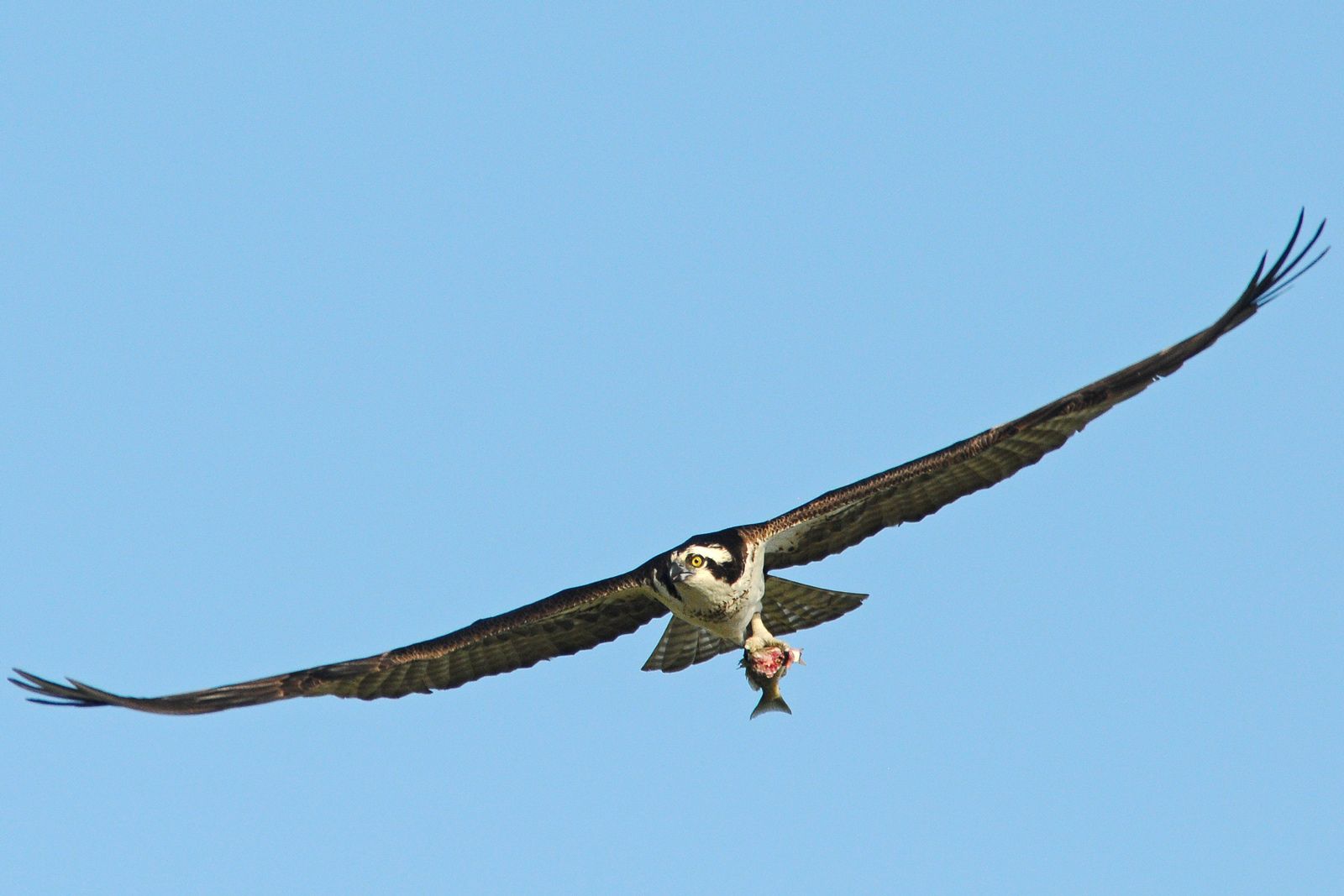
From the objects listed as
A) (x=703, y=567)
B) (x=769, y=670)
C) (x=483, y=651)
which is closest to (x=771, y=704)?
(x=769, y=670)

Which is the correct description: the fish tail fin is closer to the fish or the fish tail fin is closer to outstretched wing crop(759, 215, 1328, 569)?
the fish

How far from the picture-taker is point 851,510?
1750 centimetres

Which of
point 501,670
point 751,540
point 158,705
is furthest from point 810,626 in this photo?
point 158,705

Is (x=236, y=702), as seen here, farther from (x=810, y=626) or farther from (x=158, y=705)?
(x=810, y=626)

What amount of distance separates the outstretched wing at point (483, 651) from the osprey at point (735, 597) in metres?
0.01

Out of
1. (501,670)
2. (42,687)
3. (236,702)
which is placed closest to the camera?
(42,687)

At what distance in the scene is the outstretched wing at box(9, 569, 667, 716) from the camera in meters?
17.5

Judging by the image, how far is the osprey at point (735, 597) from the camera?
1619 cm

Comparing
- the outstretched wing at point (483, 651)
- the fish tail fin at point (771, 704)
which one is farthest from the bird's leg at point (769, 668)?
the outstretched wing at point (483, 651)

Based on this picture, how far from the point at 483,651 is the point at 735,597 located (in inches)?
98.8

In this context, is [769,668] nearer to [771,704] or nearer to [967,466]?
[771,704]

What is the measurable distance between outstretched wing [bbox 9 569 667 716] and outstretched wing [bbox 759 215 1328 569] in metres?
1.44

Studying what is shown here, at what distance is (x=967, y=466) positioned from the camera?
16969mm

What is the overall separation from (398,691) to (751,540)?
346 cm
